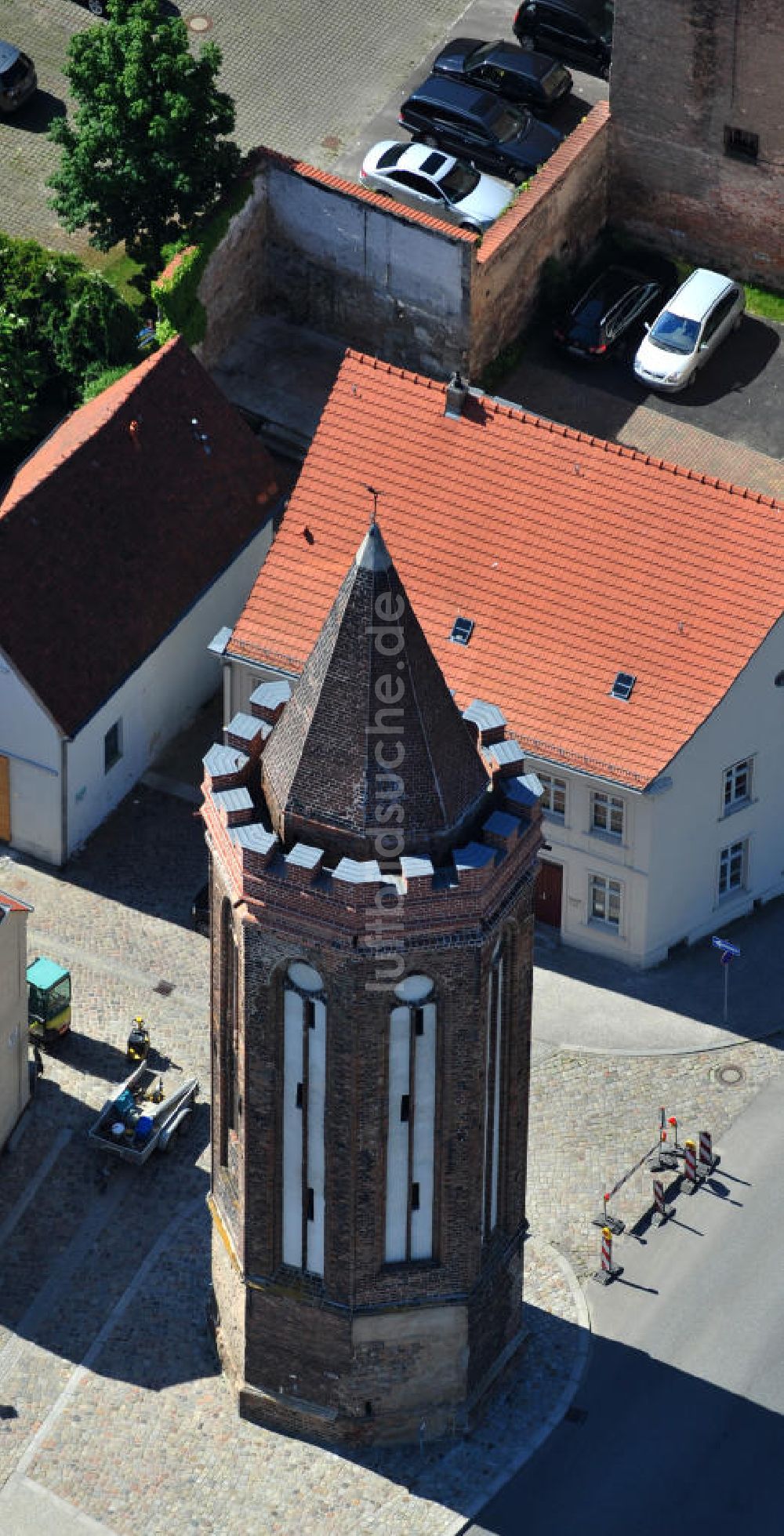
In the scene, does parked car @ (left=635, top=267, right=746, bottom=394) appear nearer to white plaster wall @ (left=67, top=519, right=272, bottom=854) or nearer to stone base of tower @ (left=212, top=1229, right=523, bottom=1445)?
white plaster wall @ (left=67, top=519, right=272, bottom=854)

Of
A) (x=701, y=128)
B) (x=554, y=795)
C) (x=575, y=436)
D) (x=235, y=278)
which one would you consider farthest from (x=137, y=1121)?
(x=701, y=128)

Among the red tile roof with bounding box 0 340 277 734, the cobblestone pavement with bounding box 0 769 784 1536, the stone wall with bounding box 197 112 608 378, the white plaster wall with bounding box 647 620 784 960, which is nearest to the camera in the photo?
the cobblestone pavement with bounding box 0 769 784 1536

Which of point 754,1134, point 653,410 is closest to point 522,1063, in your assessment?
point 754,1134

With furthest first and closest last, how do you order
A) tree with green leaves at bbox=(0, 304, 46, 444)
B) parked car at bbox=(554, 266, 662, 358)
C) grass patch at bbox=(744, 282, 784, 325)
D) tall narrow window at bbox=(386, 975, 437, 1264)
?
1. grass patch at bbox=(744, 282, 784, 325)
2. parked car at bbox=(554, 266, 662, 358)
3. tree with green leaves at bbox=(0, 304, 46, 444)
4. tall narrow window at bbox=(386, 975, 437, 1264)

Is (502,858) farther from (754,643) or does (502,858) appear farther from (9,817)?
(9,817)

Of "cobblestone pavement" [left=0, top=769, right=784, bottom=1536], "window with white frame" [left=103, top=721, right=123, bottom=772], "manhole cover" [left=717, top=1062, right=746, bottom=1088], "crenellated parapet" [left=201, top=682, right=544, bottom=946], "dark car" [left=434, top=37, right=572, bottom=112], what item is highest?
"crenellated parapet" [left=201, top=682, right=544, bottom=946]

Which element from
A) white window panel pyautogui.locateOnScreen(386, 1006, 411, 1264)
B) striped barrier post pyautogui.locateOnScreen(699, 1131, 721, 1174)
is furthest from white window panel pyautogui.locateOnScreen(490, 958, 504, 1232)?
striped barrier post pyautogui.locateOnScreen(699, 1131, 721, 1174)

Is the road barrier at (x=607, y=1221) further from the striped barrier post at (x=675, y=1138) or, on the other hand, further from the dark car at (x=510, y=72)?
the dark car at (x=510, y=72)
